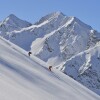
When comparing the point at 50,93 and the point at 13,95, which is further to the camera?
the point at 50,93

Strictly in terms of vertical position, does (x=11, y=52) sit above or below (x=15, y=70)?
above

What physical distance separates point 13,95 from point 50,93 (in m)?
5.23

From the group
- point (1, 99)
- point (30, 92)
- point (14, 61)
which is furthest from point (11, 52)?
point (1, 99)

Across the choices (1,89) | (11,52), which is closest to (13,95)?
(1,89)

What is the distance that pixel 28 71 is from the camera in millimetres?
23594

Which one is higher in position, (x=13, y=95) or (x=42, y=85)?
(x=42, y=85)

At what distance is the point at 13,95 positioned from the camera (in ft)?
50.0

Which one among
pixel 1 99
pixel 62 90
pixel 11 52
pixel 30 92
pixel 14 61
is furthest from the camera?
pixel 11 52

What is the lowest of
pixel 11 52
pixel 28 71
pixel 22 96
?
pixel 22 96

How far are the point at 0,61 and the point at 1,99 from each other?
28.2 ft

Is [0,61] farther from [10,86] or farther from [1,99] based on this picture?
[1,99]

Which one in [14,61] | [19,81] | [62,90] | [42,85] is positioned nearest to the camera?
[19,81]

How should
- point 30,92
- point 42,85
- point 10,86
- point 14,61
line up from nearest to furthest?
point 10,86
point 30,92
point 42,85
point 14,61

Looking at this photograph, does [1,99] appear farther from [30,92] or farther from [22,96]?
[30,92]
